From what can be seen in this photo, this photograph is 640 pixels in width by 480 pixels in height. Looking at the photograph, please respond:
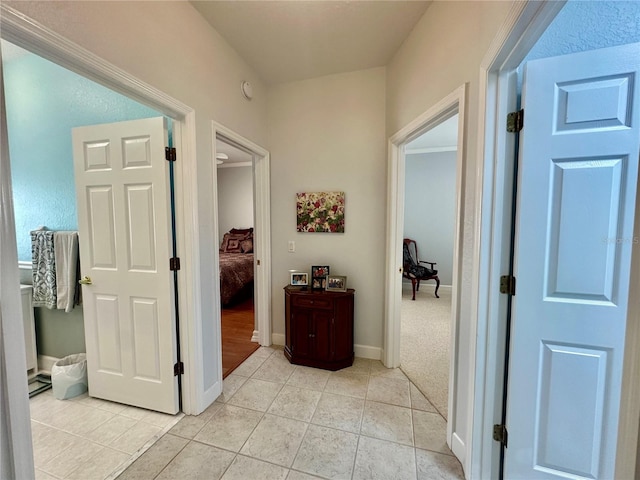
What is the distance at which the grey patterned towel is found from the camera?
212 cm

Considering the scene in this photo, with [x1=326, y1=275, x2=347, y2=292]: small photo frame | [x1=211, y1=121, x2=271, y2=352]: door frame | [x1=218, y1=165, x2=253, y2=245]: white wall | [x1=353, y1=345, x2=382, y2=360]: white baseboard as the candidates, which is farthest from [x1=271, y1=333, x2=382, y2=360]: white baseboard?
[x1=218, y1=165, x2=253, y2=245]: white wall

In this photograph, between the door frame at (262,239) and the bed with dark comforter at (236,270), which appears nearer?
the door frame at (262,239)

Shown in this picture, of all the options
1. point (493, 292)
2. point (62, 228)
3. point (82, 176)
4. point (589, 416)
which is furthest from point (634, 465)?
point (62, 228)

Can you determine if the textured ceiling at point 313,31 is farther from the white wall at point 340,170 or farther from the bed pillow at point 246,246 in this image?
the bed pillow at point 246,246

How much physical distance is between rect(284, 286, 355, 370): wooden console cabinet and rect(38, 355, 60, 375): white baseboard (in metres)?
2.14

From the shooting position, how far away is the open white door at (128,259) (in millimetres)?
1692

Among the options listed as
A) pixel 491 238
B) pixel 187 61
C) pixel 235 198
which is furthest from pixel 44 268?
pixel 235 198

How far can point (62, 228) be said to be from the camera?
218cm

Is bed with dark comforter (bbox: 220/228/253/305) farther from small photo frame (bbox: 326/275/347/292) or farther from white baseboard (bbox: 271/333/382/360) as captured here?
white baseboard (bbox: 271/333/382/360)

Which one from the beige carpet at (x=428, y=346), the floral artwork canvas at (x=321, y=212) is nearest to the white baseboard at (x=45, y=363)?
the floral artwork canvas at (x=321, y=212)

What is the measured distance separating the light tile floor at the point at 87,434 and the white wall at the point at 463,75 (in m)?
1.88

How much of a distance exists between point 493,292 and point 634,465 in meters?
0.87

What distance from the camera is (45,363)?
233cm

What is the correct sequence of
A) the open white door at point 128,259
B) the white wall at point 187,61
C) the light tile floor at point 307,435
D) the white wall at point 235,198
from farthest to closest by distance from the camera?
the white wall at point 235,198, the open white door at point 128,259, the light tile floor at point 307,435, the white wall at point 187,61
